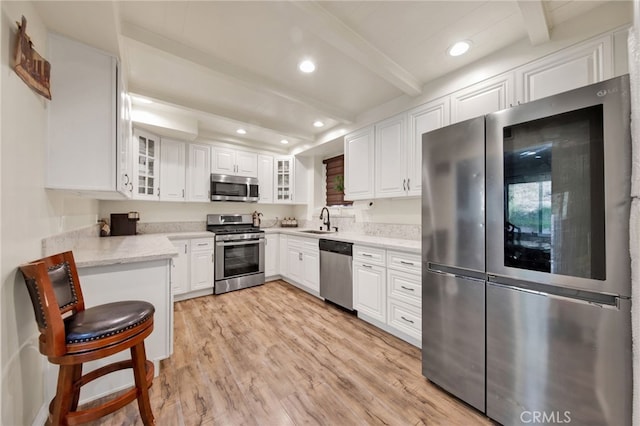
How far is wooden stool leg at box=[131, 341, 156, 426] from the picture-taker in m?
1.26

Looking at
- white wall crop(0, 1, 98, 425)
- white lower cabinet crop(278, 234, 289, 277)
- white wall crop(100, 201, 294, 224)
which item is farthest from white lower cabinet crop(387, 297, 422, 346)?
white wall crop(100, 201, 294, 224)

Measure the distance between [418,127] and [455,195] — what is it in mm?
1237

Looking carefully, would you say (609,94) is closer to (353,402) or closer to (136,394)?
(353,402)

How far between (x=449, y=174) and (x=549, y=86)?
1027mm

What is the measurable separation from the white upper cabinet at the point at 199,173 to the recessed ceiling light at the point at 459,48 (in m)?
3.40

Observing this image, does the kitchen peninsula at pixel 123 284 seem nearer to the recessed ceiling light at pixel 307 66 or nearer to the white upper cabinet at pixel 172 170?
the white upper cabinet at pixel 172 170

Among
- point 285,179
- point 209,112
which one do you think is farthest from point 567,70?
point 285,179

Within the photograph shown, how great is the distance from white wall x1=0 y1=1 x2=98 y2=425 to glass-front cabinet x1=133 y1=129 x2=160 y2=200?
1813 millimetres

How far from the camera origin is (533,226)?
1274 millimetres

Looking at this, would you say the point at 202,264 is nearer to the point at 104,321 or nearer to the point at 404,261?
the point at 104,321

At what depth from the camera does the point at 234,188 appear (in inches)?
156

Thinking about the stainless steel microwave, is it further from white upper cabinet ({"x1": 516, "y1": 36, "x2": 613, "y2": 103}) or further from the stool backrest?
white upper cabinet ({"x1": 516, "y1": 36, "x2": 613, "y2": 103})

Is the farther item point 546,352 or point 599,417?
point 546,352

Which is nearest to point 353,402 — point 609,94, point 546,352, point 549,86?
point 546,352
